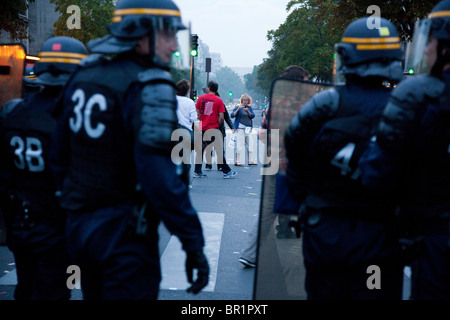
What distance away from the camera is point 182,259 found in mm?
5902

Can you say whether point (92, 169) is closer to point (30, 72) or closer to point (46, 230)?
point (46, 230)

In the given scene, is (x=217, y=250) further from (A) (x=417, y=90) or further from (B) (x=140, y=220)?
(A) (x=417, y=90)

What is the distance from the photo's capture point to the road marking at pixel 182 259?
513 cm

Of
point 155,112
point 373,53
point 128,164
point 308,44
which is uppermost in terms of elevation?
point 308,44

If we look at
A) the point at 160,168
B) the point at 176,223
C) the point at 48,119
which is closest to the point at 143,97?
the point at 160,168

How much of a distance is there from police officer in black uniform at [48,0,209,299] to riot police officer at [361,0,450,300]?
896 mm

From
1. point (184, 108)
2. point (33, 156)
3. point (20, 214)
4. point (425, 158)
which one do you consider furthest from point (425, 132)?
point (184, 108)

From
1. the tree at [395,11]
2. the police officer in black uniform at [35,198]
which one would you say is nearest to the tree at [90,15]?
the tree at [395,11]

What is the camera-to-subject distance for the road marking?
16.8 feet

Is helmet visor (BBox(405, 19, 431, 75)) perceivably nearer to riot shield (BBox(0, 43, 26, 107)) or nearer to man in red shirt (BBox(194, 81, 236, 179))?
riot shield (BBox(0, 43, 26, 107))

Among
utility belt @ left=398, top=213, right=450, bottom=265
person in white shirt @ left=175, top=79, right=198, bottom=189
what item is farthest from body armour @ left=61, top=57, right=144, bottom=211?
person in white shirt @ left=175, top=79, right=198, bottom=189

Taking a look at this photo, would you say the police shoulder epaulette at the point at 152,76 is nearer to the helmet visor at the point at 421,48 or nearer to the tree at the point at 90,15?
the helmet visor at the point at 421,48

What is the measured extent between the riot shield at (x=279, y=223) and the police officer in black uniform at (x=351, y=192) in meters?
0.63

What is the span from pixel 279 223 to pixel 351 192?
89cm
